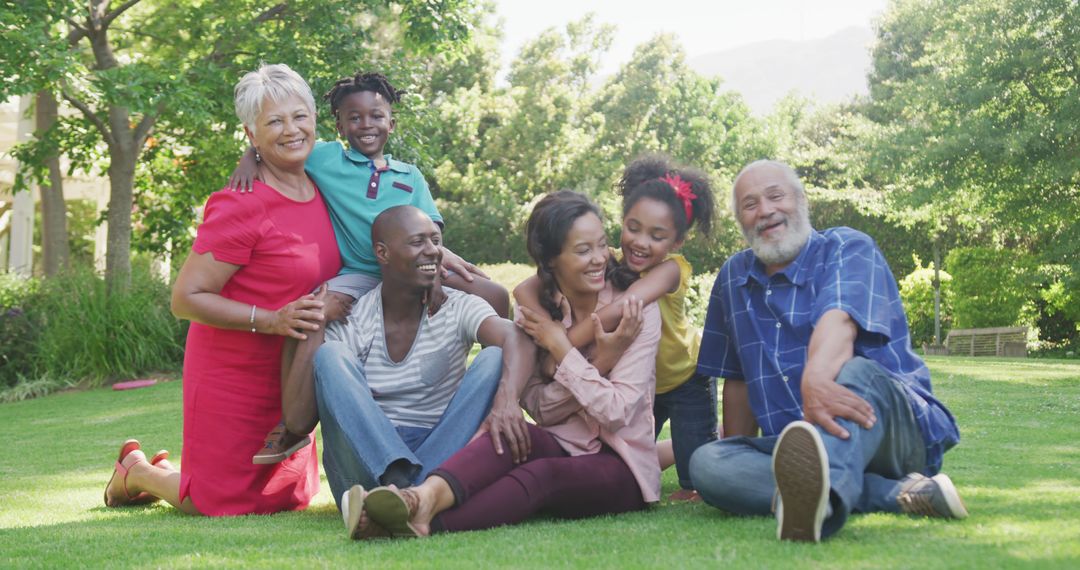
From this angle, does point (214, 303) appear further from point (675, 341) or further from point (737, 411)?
point (737, 411)

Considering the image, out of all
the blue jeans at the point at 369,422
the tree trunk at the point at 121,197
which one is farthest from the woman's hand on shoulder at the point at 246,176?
the tree trunk at the point at 121,197

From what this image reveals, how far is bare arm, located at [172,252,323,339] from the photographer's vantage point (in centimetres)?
431

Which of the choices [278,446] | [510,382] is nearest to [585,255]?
[510,382]

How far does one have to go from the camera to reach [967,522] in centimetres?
342

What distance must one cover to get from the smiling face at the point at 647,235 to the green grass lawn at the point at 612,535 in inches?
40.1

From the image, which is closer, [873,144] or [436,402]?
[436,402]

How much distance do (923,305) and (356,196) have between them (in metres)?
18.5

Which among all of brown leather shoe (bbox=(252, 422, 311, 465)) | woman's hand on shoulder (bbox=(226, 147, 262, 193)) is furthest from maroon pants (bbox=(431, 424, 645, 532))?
woman's hand on shoulder (bbox=(226, 147, 262, 193))

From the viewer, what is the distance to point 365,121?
506 centimetres

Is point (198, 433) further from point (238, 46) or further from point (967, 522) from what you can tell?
point (238, 46)

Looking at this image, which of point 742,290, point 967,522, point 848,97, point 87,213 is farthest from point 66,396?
point 848,97

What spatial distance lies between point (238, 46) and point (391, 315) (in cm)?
961

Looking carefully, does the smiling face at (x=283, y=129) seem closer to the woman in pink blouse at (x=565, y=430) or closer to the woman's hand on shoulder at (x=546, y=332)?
the woman in pink blouse at (x=565, y=430)

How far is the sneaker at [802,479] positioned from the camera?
312 centimetres
